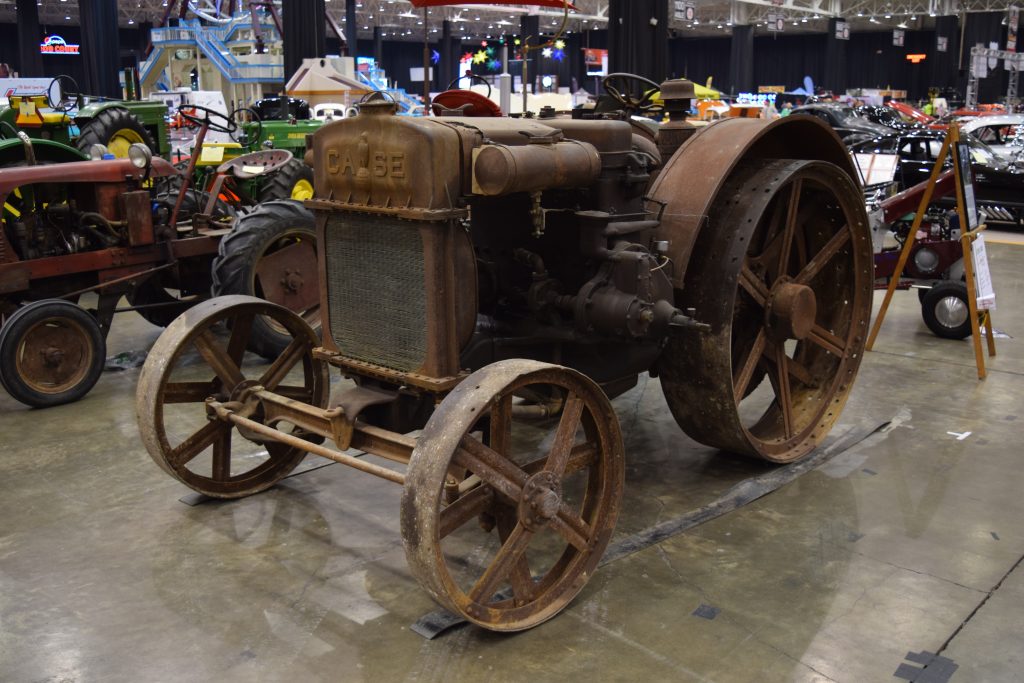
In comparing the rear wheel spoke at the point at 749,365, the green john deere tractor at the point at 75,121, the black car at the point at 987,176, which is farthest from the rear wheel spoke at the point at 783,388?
the black car at the point at 987,176

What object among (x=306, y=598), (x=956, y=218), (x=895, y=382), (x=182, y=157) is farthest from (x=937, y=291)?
(x=182, y=157)

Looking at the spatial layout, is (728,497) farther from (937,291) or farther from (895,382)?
(937,291)

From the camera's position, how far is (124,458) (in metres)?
4.34

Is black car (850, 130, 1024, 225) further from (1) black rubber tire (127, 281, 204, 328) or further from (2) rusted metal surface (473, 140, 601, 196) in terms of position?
(2) rusted metal surface (473, 140, 601, 196)

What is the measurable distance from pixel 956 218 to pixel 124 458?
218 inches

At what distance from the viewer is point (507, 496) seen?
109 inches

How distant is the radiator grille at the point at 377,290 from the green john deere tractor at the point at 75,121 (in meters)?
5.87

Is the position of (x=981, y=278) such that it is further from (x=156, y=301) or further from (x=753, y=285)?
(x=156, y=301)

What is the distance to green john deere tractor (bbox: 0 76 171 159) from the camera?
8.41 m

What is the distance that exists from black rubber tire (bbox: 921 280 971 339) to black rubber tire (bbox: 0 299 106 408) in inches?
196

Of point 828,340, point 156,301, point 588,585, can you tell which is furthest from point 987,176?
point 588,585

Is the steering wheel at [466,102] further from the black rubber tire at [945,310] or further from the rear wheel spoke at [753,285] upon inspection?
the black rubber tire at [945,310]

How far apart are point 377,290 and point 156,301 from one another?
145 inches

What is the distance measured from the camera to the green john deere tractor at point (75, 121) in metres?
8.41
